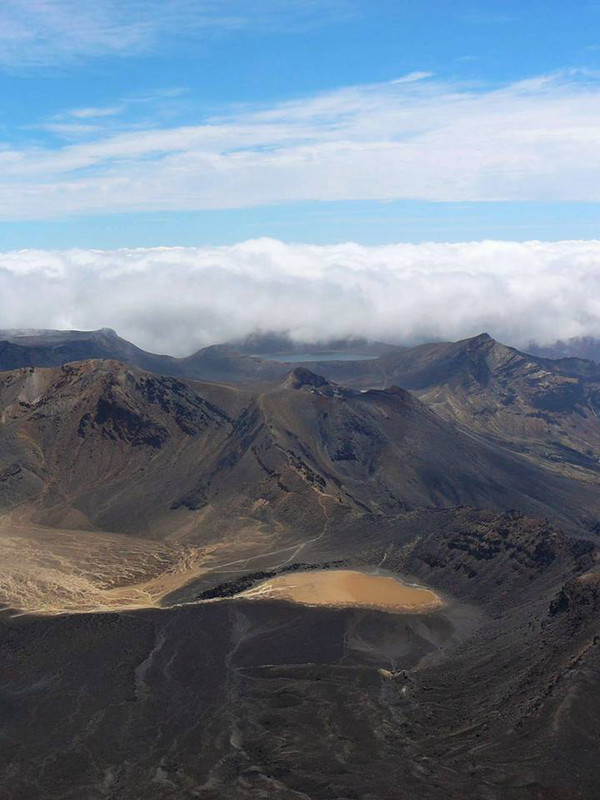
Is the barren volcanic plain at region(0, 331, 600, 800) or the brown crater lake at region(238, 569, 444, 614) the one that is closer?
the barren volcanic plain at region(0, 331, 600, 800)

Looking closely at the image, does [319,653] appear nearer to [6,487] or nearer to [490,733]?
[490,733]

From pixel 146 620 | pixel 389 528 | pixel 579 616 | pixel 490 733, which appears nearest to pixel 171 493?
pixel 389 528

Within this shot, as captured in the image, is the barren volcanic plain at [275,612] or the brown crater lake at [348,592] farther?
the brown crater lake at [348,592]

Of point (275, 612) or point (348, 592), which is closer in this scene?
point (275, 612)
